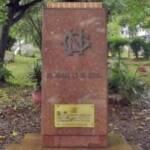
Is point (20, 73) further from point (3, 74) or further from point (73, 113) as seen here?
point (73, 113)

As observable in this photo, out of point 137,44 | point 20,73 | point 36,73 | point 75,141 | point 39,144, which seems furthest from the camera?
point 137,44

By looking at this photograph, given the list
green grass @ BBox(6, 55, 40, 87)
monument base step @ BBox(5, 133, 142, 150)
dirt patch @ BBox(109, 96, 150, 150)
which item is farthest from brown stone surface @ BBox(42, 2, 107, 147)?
green grass @ BBox(6, 55, 40, 87)

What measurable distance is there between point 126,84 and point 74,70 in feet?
12.1

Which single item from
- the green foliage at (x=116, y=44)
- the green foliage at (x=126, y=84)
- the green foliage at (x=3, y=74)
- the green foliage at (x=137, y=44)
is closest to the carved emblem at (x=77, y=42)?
the green foliage at (x=126, y=84)

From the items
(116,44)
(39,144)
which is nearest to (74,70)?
(39,144)

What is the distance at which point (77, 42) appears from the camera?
14.9 feet

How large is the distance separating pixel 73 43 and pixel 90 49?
0.66ft

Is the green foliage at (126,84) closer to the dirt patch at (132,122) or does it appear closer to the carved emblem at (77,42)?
the dirt patch at (132,122)

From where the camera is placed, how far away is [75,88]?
4613 millimetres

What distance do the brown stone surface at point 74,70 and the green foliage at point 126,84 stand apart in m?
3.51

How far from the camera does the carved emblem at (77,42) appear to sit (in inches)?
179

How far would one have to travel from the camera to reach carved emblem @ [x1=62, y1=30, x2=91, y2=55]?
4.54 metres

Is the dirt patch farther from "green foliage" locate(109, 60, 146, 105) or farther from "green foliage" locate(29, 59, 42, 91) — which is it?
"green foliage" locate(29, 59, 42, 91)

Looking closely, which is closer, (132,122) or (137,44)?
(132,122)
